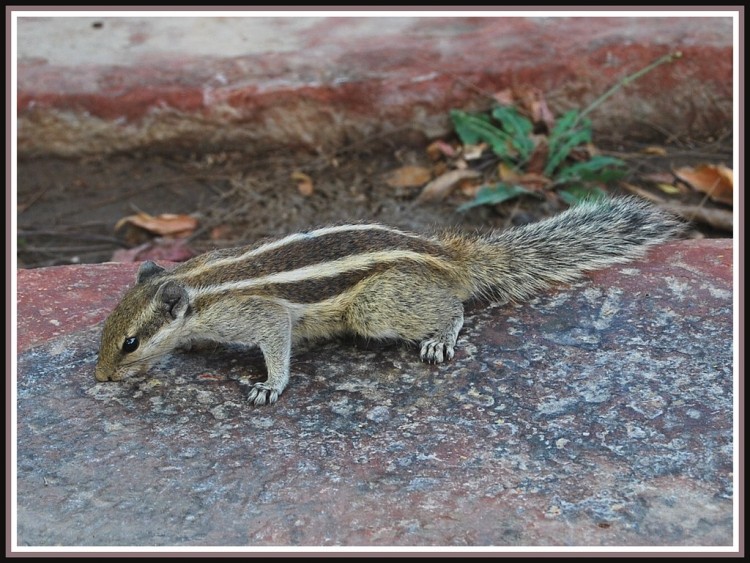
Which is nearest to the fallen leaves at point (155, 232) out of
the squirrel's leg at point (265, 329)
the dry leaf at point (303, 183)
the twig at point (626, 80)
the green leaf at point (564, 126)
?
the dry leaf at point (303, 183)

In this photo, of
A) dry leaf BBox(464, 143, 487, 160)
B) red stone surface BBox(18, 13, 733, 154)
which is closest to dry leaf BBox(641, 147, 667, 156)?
red stone surface BBox(18, 13, 733, 154)

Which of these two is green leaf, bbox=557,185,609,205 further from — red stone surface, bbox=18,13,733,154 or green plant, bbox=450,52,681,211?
red stone surface, bbox=18,13,733,154

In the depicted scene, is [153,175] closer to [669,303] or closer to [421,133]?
[421,133]

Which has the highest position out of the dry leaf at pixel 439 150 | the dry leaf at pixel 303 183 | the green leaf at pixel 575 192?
the dry leaf at pixel 439 150

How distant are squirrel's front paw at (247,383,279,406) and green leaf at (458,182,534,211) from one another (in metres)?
2.95

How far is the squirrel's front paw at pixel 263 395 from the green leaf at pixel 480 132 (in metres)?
3.43

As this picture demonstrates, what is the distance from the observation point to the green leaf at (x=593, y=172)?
255 inches

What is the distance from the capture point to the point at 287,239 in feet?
13.8

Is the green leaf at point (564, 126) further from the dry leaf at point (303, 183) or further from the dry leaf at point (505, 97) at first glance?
the dry leaf at point (303, 183)

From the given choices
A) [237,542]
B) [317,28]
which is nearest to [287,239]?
[237,542]

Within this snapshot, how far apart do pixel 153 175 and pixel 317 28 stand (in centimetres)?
184

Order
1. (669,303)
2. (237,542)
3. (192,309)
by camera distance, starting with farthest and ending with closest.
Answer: (669,303) < (192,309) < (237,542)

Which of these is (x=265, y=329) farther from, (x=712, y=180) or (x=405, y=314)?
(x=712, y=180)

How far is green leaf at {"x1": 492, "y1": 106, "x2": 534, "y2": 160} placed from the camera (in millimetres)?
6652
